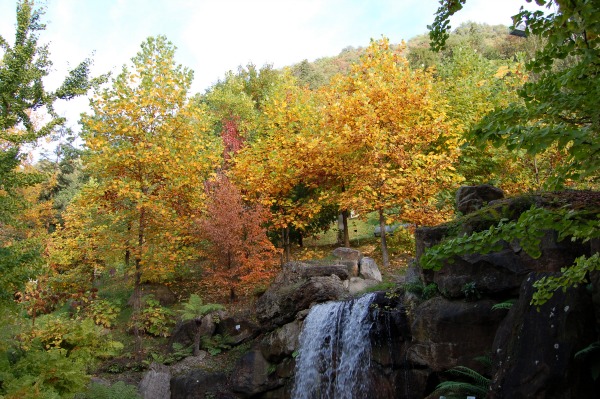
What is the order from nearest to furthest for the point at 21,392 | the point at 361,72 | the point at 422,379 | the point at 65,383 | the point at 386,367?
the point at 21,392, the point at 65,383, the point at 422,379, the point at 386,367, the point at 361,72

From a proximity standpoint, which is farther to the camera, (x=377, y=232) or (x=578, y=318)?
(x=377, y=232)

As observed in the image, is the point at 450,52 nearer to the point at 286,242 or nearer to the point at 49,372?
the point at 286,242

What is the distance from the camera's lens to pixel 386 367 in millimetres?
8055

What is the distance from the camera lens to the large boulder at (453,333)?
6.67m

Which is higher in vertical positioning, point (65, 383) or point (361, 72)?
point (361, 72)

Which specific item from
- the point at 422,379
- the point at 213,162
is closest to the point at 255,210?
the point at 213,162

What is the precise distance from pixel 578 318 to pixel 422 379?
123 inches

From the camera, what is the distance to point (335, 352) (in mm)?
8828

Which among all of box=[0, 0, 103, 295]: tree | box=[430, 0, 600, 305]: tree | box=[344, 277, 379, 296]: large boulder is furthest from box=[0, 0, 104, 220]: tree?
box=[344, 277, 379, 296]: large boulder

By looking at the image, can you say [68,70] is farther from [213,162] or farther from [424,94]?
[424,94]

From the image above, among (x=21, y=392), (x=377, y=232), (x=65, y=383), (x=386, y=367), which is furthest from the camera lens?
(x=377, y=232)

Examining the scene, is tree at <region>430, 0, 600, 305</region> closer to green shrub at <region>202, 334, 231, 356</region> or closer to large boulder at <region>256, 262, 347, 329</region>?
large boulder at <region>256, 262, 347, 329</region>

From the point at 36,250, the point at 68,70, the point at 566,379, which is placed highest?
the point at 68,70

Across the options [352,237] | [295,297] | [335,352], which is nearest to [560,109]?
[335,352]
